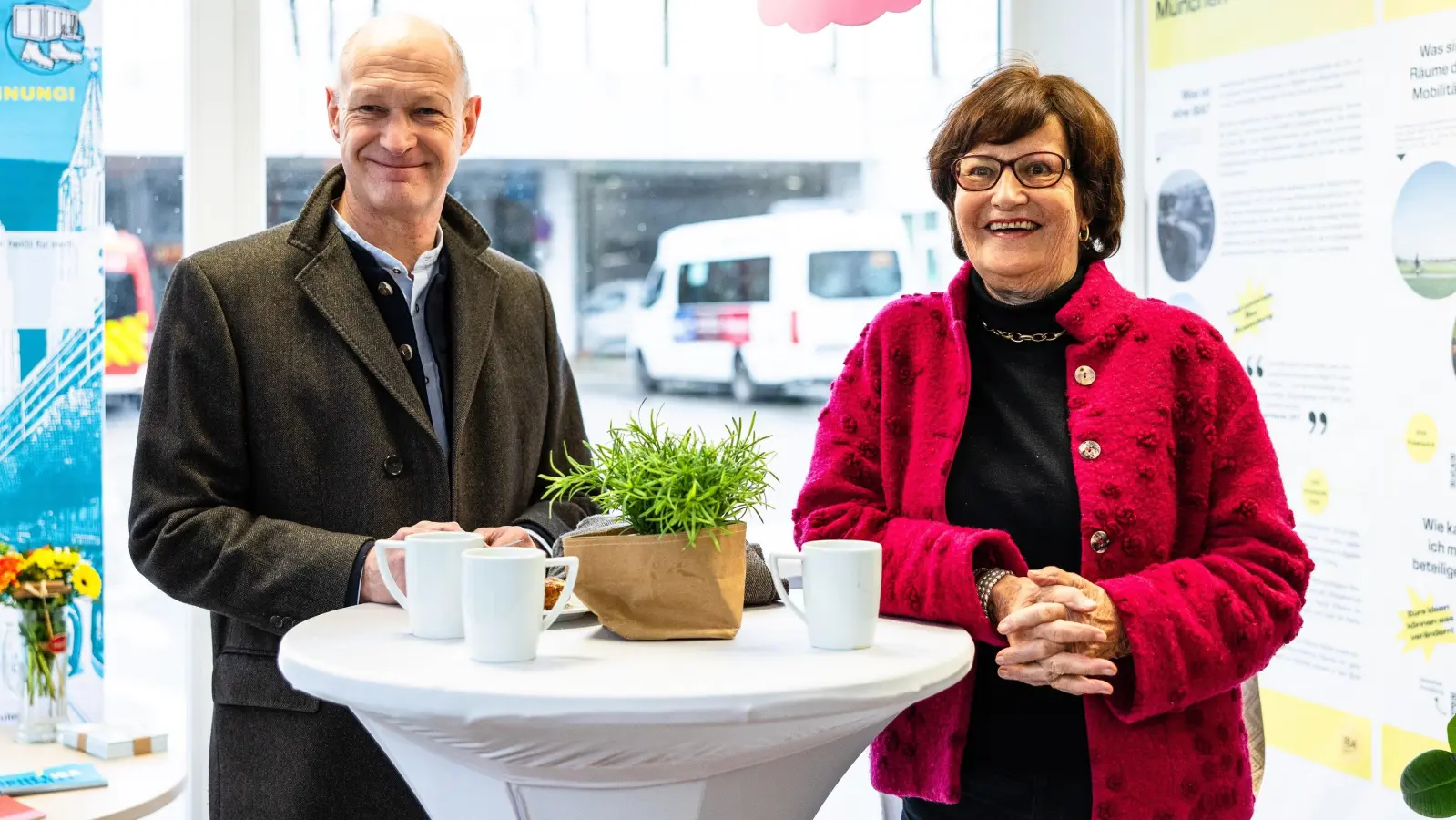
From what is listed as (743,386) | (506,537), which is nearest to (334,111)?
(506,537)

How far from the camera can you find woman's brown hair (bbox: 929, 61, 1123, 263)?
172cm

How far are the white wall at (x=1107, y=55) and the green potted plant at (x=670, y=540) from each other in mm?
2123

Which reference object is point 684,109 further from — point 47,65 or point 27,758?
point 27,758

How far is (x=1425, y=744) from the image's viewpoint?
97.0 inches

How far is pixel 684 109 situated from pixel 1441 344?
177 cm

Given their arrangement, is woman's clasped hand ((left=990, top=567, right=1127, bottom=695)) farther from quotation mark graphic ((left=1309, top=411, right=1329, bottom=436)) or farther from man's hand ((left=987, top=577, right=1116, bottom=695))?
quotation mark graphic ((left=1309, top=411, right=1329, bottom=436))

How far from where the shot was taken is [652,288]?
3.33 meters

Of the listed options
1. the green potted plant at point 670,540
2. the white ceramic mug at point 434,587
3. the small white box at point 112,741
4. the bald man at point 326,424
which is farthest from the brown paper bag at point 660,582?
the small white box at point 112,741

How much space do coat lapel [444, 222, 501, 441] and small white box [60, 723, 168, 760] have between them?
103cm

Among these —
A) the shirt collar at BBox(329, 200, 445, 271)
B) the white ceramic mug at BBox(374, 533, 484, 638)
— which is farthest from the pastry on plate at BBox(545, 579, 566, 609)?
the shirt collar at BBox(329, 200, 445, 271)

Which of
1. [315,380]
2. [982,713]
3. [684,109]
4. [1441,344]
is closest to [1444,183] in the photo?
[1441,344]

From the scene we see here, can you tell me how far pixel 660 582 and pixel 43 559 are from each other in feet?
5.58

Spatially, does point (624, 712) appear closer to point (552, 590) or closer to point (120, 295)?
point (552, 590)

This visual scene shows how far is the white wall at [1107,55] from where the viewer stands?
326 centimetres
